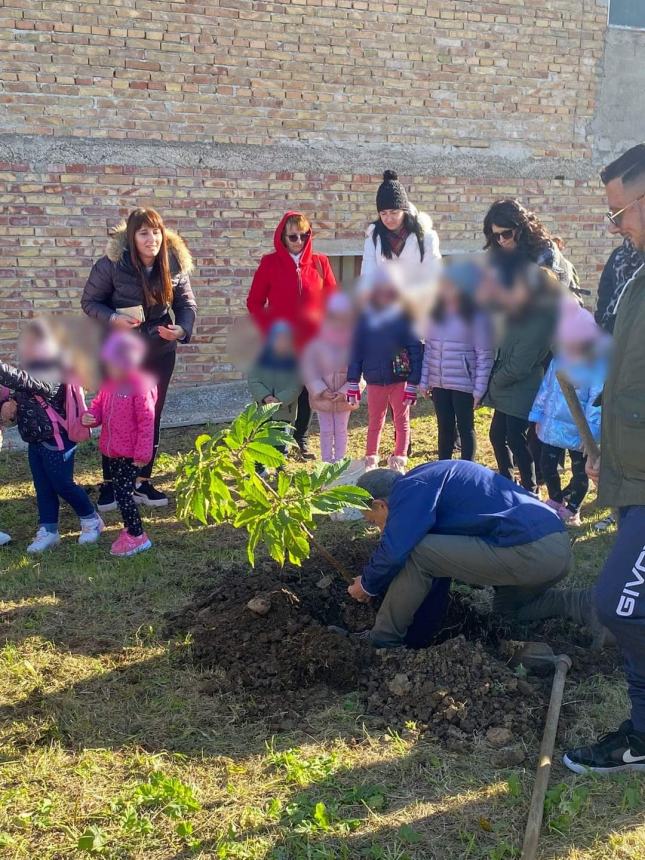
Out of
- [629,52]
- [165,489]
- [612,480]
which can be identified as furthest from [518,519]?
[629,52]

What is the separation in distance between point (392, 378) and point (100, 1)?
4417 mm

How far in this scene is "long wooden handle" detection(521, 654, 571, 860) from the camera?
2.98m

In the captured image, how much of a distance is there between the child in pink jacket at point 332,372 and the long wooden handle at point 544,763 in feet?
7.13

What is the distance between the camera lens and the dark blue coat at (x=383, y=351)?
5.50 meters

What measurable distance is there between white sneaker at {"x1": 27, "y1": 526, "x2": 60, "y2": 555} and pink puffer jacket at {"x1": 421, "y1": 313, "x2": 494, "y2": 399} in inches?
107

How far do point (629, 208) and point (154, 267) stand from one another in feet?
9.96

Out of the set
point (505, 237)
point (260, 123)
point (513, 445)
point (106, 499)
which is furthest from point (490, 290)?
point (260, 123)

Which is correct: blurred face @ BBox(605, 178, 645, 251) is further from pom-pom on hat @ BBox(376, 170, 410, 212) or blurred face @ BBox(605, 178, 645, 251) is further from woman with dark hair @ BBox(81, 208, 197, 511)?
woman with dark hair @ BBox(81, 208, 197, 511)

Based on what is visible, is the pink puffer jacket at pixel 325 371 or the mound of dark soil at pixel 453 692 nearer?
the mound of dark soil at pixel 453 692

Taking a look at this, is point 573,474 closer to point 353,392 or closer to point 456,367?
point 456,367

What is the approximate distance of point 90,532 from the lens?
579cm

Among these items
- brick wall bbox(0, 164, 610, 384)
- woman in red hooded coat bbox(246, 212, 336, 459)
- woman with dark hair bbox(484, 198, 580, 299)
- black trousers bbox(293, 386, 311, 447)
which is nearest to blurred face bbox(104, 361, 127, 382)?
woman in red hooded coat bbox(246, 212, 336, 459)

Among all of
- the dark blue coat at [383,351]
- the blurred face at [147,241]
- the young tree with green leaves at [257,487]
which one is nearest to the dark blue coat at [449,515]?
the young tree with green leaves at [257,487]

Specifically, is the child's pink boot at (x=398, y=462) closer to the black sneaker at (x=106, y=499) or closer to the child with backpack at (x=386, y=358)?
the child with backpack at (x=386, y=358)
